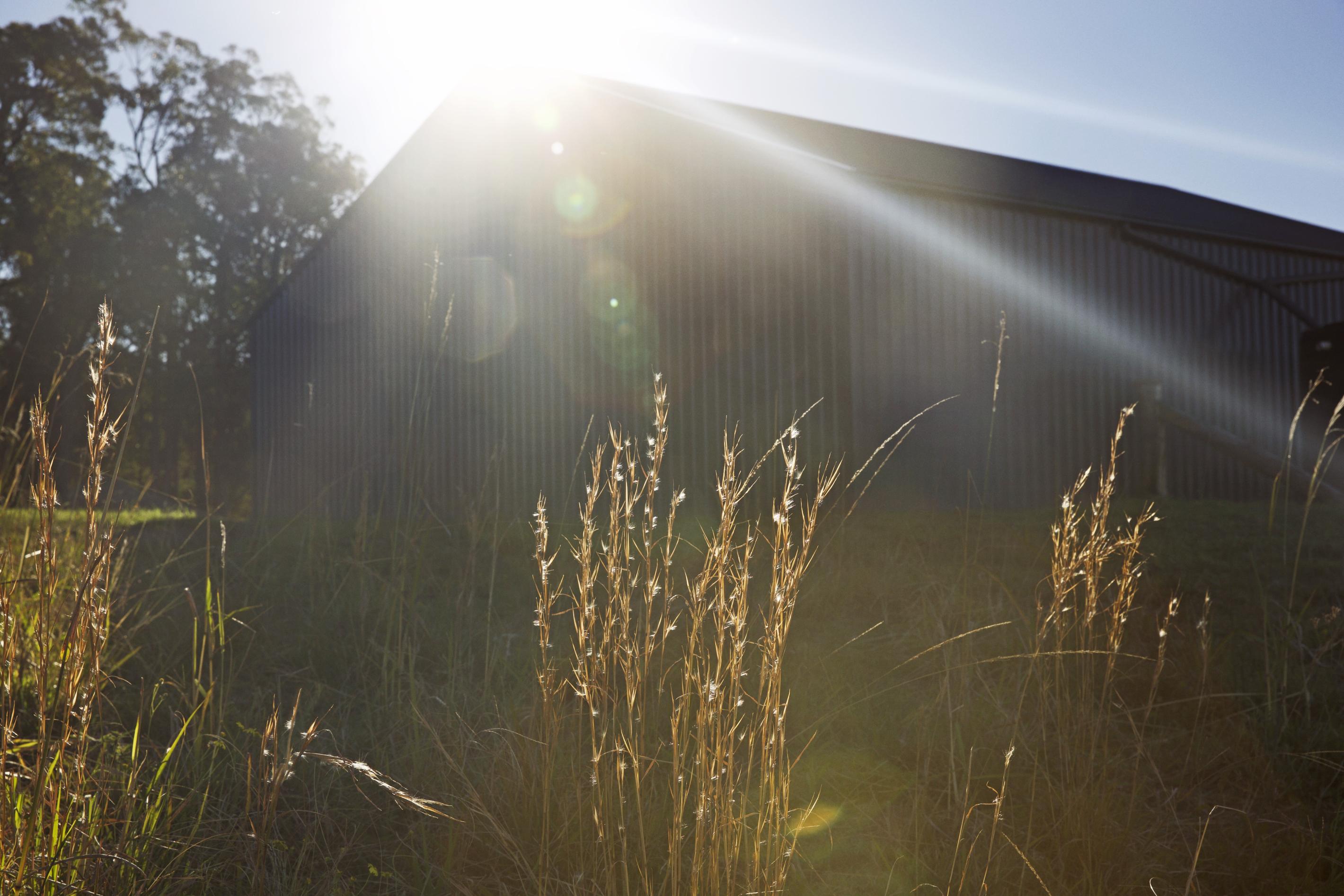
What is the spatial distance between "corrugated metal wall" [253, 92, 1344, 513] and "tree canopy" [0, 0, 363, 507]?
1057 cm

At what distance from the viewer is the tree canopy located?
1773cm

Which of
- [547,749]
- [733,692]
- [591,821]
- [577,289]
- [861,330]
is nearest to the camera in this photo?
[733,692]

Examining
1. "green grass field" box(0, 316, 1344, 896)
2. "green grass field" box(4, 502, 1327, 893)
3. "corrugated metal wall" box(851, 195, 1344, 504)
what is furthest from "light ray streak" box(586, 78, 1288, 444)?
"green grass field" box(0, 316, 1344, 896)

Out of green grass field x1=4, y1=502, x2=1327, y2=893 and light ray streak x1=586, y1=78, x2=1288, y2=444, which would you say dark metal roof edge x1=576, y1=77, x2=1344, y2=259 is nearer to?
light ray streak x1=586, y1=78, x2=1288, y2=444

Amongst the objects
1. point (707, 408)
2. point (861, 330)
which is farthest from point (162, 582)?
point (861, 330)

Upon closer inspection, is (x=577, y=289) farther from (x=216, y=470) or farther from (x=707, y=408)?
(x=216, y=470)

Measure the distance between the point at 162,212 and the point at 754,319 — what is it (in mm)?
19860

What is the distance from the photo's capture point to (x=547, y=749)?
156cm

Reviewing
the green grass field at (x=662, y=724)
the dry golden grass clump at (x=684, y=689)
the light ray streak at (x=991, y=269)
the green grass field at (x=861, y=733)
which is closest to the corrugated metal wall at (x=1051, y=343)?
the light ray streak at (x=991, y=269)

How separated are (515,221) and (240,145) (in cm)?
1800

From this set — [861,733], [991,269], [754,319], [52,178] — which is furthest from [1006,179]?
[52,178]

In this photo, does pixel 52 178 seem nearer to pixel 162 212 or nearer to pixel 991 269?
pixel 162 212

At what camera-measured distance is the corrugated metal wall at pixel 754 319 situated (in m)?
7.27

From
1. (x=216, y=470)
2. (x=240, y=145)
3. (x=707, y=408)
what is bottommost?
(x=216, y=470)
